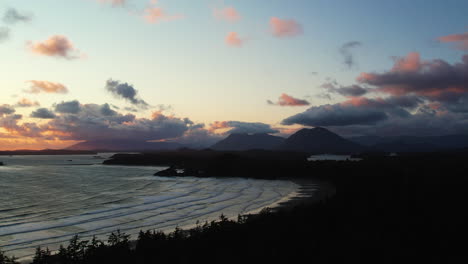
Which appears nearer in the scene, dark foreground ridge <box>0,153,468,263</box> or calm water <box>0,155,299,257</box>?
dark foreground ridge <box>0,153,468,263</box>

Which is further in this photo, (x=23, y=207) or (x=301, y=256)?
(x=23, y=207)

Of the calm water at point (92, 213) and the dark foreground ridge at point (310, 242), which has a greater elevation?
the dark foreground ridge at point (310, 242)

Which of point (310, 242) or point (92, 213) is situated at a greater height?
point (310, 242)

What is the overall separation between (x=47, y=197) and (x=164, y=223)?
112 feet

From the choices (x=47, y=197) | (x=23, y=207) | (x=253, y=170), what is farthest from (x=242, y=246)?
(x=253, y=170)

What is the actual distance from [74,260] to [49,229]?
17.5 metres

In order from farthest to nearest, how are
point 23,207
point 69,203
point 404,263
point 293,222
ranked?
point 69,203, point 23,207, point 293,222, point 404,263

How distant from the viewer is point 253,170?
125 m

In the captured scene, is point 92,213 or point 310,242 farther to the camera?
point 92,213

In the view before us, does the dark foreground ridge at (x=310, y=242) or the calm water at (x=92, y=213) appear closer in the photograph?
the dark foreground ridge at (x=310, y=242)

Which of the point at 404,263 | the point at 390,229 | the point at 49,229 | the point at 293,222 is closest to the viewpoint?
the point at 404,263

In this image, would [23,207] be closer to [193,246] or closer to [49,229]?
[49,229]

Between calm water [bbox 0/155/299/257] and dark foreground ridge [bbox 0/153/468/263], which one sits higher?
dark foreground ridge [bbox 0/153/468/263]

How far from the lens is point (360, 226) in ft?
86.7
